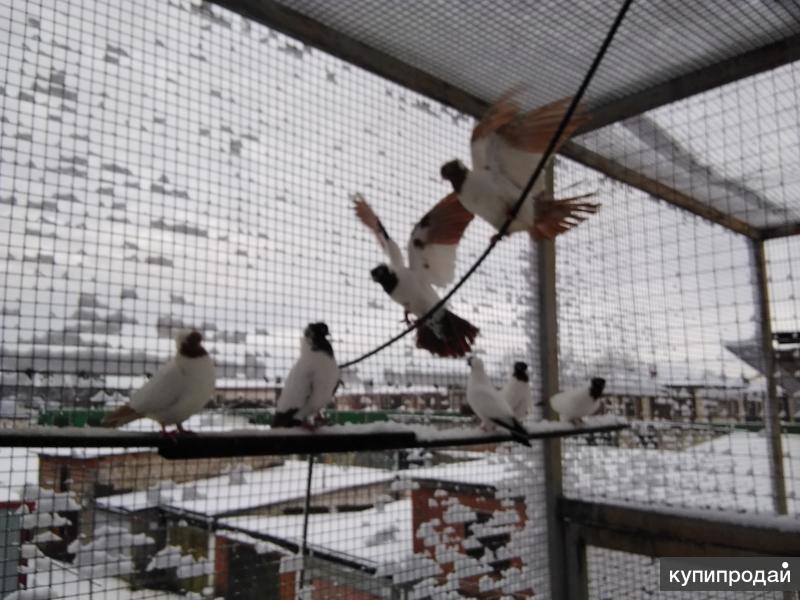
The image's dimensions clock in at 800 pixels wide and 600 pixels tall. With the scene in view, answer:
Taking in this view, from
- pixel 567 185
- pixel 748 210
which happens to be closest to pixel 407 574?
pixel 567 185

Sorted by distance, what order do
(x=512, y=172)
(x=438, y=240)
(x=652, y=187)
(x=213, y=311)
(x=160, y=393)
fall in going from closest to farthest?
(x=160, y=393)
(x=512, y=172)
(x=213, y=311)
(x=438, y=240)
(x=652, y=187)

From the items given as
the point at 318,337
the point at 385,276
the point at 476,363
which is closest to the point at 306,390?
the point at 318,337

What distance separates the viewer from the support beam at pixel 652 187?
2021 millimetres

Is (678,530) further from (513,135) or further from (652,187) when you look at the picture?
(513,135)

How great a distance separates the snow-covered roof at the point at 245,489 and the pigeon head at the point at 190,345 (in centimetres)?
36

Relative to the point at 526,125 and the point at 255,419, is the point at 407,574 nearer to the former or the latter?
the point at 255,419

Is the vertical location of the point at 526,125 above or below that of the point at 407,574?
above

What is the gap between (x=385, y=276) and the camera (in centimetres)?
137

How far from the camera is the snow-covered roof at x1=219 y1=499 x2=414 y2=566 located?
1399 millimetres

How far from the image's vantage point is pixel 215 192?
1.36m

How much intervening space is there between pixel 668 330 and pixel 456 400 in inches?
29.9

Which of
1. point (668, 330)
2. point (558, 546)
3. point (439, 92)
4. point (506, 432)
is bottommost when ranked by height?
point (558, 546)

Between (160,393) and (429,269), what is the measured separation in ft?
2.42

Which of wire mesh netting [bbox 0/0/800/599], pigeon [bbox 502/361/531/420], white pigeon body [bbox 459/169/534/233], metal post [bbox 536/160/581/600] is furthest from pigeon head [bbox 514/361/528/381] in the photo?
white pigeon body [bbox 459/169/534/233]
